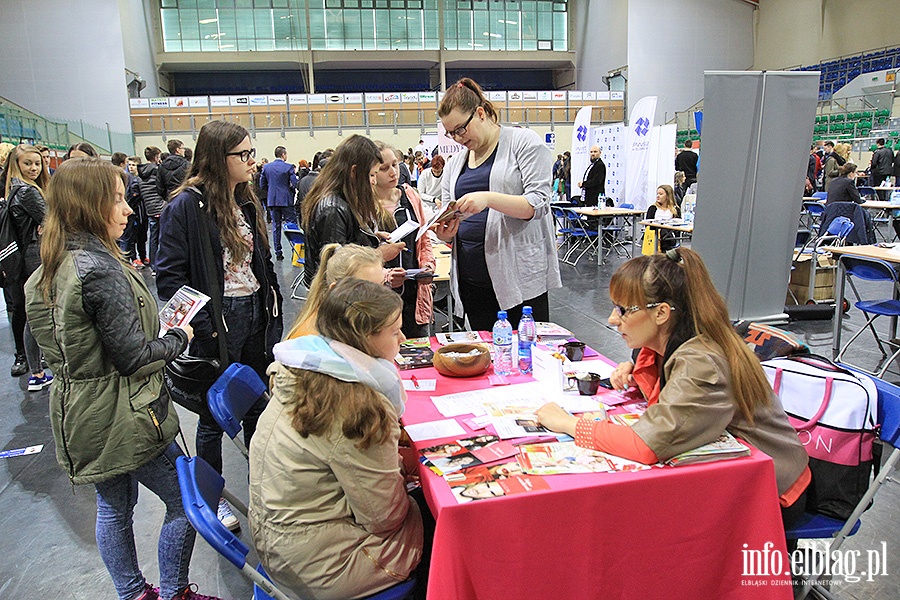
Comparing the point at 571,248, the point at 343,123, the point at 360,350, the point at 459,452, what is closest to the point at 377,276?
the point at 360,350

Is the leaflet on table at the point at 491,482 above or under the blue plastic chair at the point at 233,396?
above

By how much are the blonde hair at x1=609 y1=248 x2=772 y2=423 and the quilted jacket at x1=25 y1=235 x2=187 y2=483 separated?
1.36 metres

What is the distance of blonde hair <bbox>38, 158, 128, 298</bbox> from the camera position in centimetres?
171

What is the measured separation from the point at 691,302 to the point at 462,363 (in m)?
0.79

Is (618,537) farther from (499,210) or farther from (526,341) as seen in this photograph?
(499,210)

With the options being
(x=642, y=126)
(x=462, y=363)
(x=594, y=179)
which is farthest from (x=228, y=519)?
(x=642, y=126)

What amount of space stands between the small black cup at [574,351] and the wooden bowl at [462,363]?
304 mm

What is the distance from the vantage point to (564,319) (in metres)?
5.60

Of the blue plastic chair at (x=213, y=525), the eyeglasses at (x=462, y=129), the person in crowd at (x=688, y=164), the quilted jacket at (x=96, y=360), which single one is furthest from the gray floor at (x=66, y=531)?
the person in crowd at (x=688, y=164)

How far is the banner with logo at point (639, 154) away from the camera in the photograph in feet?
36.4

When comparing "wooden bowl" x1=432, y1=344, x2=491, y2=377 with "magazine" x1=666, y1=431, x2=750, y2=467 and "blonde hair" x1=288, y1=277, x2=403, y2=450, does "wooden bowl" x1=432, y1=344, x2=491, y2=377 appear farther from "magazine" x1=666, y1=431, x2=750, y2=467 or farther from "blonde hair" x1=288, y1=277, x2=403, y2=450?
"magazine" x1=666, y1=431, x2=750, y2=467

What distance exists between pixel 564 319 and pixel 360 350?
14.1ft

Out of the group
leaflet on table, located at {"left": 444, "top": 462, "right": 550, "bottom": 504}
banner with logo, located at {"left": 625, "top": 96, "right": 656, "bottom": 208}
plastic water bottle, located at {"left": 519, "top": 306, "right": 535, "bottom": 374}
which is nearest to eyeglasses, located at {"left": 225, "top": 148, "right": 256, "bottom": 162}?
plastic water bottle, located at {"left": 519, "top": 306, "right": 535, "bottom": 374}

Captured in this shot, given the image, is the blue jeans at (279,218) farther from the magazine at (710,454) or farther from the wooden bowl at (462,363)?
the magazine at (710,454)
